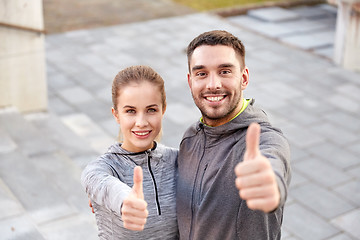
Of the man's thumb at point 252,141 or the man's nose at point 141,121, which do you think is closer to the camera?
the man's thumb at point 252,141

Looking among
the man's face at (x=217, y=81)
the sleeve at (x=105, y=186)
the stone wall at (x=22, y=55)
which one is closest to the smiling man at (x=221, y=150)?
the man's face at (x=217, y=81)

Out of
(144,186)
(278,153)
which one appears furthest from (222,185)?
(144,186)

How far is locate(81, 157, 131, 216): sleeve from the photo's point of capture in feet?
7.13

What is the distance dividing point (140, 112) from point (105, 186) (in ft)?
1.41

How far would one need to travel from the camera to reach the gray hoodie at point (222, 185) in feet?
7.48

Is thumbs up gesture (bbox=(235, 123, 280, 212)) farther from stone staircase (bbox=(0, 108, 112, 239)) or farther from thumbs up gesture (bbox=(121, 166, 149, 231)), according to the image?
stone staircase (bbox=(0, 108, 112, 239))

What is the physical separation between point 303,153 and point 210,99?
13.8 feet

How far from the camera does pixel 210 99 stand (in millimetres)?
2422

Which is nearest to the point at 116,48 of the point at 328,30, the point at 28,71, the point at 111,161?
the point at 28,71

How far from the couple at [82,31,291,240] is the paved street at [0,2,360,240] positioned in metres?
1.91

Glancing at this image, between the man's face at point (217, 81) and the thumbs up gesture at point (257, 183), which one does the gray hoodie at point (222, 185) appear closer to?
the man's face at point (217, 81)

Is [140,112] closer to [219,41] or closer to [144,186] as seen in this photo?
[144,186]

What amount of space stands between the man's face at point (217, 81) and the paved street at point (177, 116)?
2.31 metres

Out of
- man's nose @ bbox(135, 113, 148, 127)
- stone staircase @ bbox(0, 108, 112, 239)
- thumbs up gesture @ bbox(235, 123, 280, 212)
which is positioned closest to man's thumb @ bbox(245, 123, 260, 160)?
thumbs up gesture @ bbox(235, 123, 280, 212)
